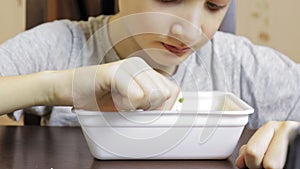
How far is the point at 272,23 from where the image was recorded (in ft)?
5.77

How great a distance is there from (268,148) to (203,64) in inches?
21.0

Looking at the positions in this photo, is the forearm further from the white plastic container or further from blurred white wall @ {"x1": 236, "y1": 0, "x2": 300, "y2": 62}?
blurred white wall @ {"x1": 236, "y1": 0, "x2": 300, "y2": 62}

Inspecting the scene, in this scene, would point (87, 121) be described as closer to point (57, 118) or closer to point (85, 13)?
point (57, 118)

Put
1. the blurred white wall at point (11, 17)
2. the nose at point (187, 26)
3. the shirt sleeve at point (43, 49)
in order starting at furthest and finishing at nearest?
the blurred white wall at point (11, 17)
the shirt sleeve at point (43, 49)
the nose at point (187, 26)

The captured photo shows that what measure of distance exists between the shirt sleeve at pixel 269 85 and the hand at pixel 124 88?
0.40 m

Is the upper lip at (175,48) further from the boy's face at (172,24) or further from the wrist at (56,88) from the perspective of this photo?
the wrist at (56,88)

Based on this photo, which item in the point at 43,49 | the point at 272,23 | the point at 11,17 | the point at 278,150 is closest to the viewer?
the point at 278,150

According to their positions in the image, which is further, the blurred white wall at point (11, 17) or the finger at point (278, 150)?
the blurred white wall at point (11, 17)

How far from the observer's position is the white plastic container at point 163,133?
52 centimetres

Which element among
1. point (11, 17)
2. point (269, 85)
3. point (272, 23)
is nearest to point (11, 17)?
point (11, 17)

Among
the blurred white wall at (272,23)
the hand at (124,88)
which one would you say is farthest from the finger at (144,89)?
the blurred white wall at (272,23)

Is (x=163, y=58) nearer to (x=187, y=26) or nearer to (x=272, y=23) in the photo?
(x=187, y=26)

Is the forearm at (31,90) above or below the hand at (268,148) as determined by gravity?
below

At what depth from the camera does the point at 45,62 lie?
0.91 metres
